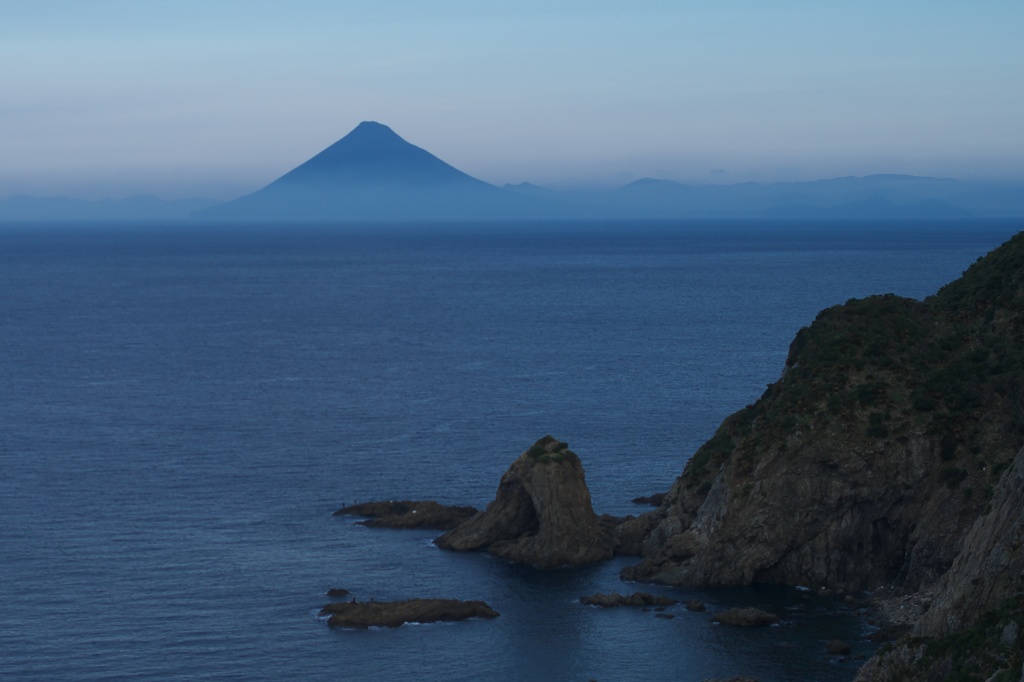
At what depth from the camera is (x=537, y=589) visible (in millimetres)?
61406

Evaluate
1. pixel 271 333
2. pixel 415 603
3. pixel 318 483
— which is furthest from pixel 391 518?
pixel 271 333

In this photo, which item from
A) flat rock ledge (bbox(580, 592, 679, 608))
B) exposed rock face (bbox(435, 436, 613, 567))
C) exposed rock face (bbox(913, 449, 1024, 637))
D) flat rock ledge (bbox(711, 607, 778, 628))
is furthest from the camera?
exposed rock face (bbox(435, 436, 613, 567))

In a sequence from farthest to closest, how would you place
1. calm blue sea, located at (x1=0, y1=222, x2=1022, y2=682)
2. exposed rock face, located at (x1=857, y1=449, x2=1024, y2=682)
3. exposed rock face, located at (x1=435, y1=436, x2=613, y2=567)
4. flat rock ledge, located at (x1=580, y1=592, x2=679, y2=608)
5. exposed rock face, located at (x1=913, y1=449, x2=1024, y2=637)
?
exposed rock face, located at (x1=435, y1=436, x2=613, y2=567) < flat rock ledge, located at (x1=580, y1=592, x2=679, y2=608) < calm blue sea, located at (x1=0, y1=222, x2=1022, y2=682) < exposed rock face, located at (x1=913, y1=449, x2=1024, y2=637) < exposed rock face, located at (x1=857, y1=449, x2=1024, y2=682)

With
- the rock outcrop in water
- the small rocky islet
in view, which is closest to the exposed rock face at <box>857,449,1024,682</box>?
the small rocky islet

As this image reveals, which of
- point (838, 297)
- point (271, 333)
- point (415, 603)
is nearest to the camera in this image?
point (415, 603)

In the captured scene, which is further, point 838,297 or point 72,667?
point 838,297

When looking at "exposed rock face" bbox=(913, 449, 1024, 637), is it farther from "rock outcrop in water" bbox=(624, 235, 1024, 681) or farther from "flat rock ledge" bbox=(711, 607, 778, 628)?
"rock outcrop in water" bbox=(624, 235, 1024, 681)

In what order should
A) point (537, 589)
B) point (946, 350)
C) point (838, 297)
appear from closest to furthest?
point (537, 589) < point (946, 350) < point (838, 297)

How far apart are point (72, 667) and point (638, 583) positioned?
2456cm

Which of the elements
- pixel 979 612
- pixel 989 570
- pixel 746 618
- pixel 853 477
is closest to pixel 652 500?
pixel 853 477

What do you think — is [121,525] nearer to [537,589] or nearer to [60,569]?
[60,569]

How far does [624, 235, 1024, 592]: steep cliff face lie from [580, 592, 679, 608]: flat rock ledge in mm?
2848

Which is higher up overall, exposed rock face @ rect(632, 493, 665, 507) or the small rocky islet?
the small rocky islet

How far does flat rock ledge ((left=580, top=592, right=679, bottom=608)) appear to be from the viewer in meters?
58.2
